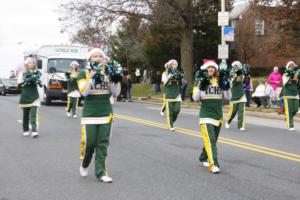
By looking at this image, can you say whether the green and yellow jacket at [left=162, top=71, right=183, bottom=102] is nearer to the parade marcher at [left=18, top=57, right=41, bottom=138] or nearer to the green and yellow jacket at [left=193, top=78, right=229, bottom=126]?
the parade marcher at [left=18, top=57, right=41, bottom=138]

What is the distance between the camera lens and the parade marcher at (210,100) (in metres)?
8.26

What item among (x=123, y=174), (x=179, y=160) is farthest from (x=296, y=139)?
(x=123, y=174)

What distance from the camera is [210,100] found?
852 cm

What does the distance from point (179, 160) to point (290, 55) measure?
54.0 ft

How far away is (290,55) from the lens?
79.6 feet

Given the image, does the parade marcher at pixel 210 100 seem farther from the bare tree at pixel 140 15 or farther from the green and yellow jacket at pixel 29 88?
the bare tree at pixel 140 15

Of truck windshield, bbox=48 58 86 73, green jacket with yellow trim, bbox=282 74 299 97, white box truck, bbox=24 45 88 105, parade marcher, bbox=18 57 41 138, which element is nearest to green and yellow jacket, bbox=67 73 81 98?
parade marcher, bbox=18 57 41 138

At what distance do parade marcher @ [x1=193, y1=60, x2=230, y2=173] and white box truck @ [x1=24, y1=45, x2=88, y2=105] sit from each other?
615 inches

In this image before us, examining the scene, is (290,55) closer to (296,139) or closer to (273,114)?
(273,114)

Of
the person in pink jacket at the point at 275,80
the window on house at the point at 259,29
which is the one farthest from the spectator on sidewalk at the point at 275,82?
the window on house at the point at 259,29

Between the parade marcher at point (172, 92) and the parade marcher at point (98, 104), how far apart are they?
641 cm

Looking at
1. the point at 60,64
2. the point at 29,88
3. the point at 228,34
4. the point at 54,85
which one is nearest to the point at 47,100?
the point at 54,85

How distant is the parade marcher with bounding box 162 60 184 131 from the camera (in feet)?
45.4

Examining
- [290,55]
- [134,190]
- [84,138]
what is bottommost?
[134,190]
